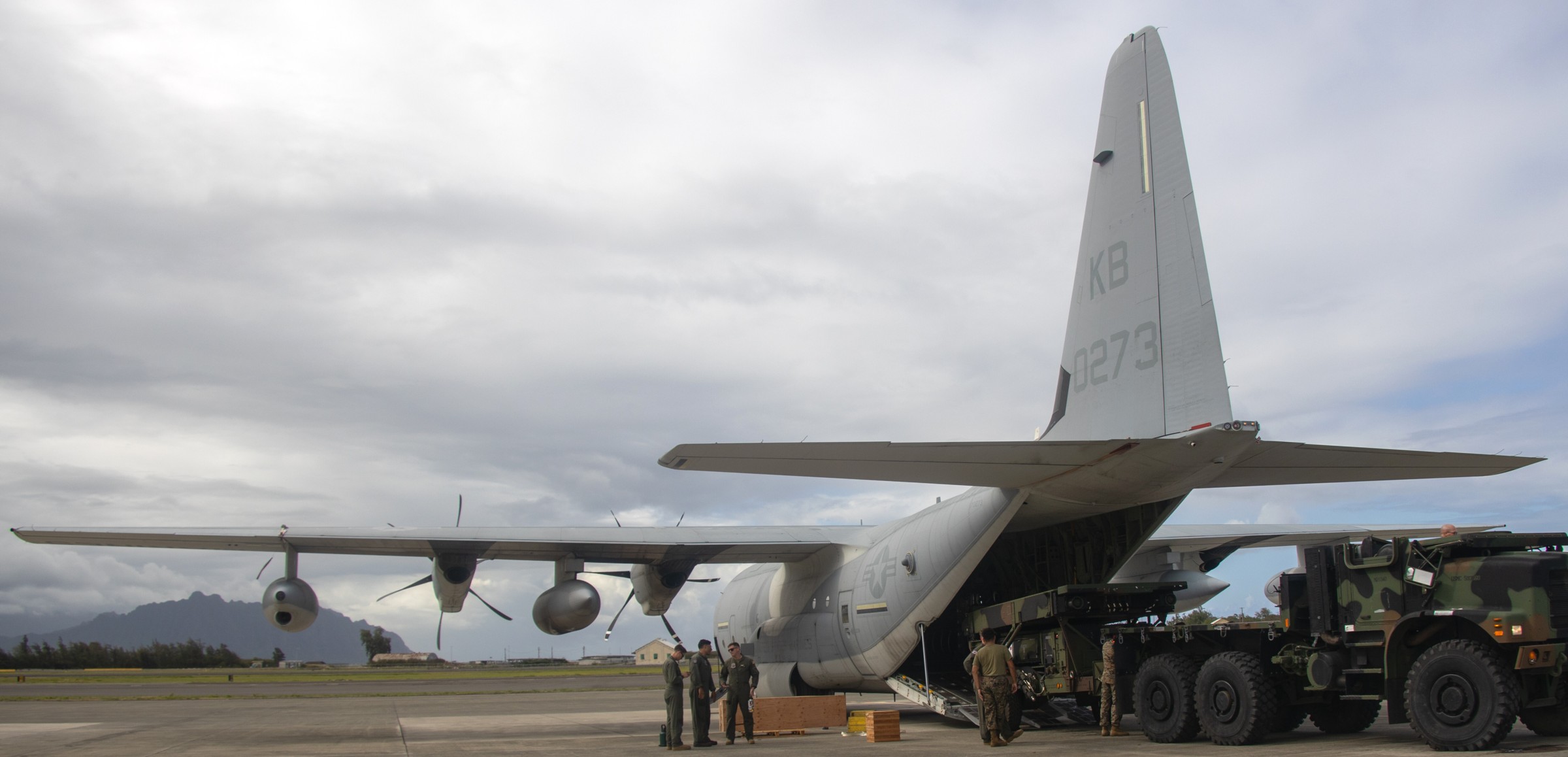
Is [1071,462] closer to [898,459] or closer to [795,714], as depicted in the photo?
[898,459]

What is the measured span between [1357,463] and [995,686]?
13.5 feet

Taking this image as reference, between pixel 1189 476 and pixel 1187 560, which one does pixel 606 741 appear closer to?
pixel 1189 476

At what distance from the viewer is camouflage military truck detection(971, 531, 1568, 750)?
26.5 ft

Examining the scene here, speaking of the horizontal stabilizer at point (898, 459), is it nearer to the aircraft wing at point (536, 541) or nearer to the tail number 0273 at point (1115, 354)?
the tail number 0273 at point (1115, 354)

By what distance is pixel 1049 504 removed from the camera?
11.9 m

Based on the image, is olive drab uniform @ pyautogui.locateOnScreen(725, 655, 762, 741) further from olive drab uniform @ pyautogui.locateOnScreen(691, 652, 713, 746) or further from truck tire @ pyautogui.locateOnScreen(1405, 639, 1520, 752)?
truck tire @ pyautogui.locateOnScreen(1405, 639, 1520, 752)

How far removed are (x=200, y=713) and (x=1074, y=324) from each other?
1866 cm

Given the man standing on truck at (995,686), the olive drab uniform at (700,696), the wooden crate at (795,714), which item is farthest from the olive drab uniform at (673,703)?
the man standing on truck at (995,686)

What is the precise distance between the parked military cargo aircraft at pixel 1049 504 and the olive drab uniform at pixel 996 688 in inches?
63.6

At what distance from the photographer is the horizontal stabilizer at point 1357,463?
9742 mm

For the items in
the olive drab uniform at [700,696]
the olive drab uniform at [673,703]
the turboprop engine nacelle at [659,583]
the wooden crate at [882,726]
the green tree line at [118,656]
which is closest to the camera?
the olive drab uniform at [673,703]

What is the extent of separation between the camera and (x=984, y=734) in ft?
36.2

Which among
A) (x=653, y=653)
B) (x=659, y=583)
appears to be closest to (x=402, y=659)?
(x=653, y=653)

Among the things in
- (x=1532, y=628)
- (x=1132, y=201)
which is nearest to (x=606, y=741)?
(x=1132, y=201)
